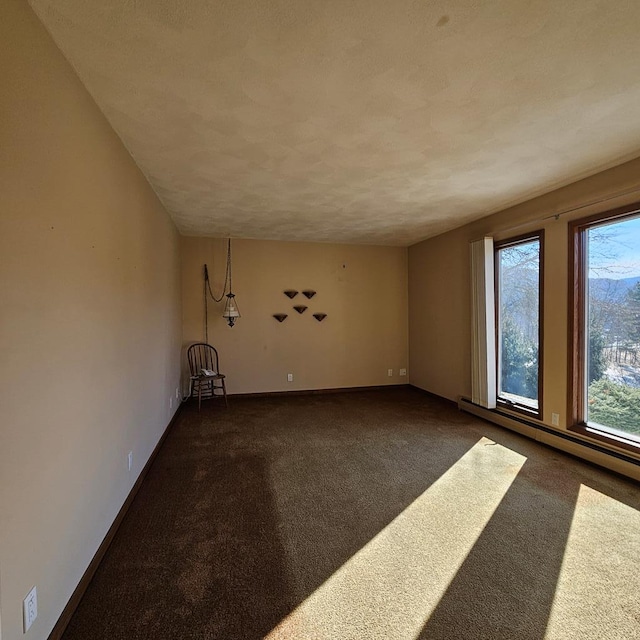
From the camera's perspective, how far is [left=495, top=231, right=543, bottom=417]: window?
12.7 feet

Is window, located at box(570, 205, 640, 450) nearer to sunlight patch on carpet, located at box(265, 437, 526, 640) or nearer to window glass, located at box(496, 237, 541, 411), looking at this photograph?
window glass, located at box(496, 237, 541, 411)

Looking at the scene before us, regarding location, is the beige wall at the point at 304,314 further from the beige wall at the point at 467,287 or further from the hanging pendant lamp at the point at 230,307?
the beige wall at the point at 467,287

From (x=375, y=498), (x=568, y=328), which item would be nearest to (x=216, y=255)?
(x=375, y=498)

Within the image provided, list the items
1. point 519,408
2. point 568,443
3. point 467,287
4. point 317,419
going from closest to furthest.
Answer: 1. point 568,443
2. point 519,408
3. point 317,419
4. point 467,287

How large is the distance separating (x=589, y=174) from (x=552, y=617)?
11.0ft

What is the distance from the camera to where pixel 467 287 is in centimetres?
485

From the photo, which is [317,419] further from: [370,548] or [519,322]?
[519,322]

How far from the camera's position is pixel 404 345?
6.48m

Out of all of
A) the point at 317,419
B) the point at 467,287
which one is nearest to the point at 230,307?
the point at 317,419

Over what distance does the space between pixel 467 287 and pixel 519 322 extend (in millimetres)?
914

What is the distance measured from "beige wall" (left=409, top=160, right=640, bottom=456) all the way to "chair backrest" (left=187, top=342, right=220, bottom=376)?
3.48 metres

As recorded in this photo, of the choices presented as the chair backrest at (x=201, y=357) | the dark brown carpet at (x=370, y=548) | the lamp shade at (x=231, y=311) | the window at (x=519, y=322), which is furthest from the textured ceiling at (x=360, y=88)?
the chair backrest at (x=201, y=357)

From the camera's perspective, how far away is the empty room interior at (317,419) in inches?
55.4

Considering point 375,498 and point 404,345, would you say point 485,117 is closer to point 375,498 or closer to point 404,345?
point 375,498
